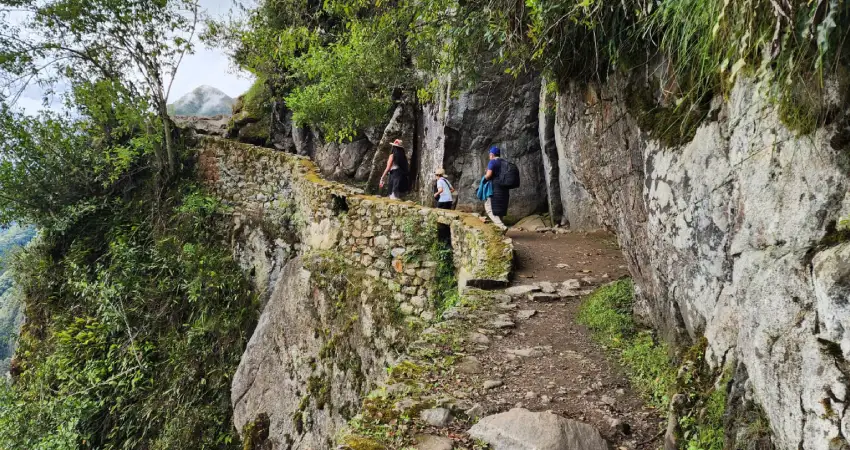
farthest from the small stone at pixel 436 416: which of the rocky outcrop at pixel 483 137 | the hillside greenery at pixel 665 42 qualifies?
the rocky outcrop at pixel 483 137

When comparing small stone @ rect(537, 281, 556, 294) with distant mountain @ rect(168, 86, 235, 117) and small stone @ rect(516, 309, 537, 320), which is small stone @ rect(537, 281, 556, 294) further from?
distant mountain @ rect(168, 86, 235, 117)

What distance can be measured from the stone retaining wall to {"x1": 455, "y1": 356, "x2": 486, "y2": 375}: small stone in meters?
1.74

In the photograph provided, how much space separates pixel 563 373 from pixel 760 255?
1718 mm

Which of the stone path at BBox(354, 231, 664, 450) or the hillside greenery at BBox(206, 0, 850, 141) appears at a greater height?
the hillside greenery at BBox(206, 0, 850, 141)

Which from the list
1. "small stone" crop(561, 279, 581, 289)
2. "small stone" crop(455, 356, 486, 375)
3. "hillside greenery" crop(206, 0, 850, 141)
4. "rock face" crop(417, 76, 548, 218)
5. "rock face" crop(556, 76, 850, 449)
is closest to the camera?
"rock face" crop(556, 76, 850, 449)

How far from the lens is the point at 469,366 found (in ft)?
11.1

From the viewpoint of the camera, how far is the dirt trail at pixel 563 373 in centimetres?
275

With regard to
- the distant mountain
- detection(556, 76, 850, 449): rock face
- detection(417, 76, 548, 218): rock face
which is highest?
the distant mountain

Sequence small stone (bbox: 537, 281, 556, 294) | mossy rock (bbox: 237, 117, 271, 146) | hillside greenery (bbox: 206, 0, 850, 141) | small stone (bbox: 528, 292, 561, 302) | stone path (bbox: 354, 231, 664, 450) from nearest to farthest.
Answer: hillside greenery (bbox: 206, 0, 850, 141) < stone path (bbox: 354, 231, 664, 450) < small stone (bbox: 528, 292, 561, 302) < small stone (bbox: 537, 281, 556, 294) < mossy rock (bbox: 237, 117, 271, 146)

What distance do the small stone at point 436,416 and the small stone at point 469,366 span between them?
1.92ft

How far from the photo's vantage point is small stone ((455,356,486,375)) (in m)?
3.31

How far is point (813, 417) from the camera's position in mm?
1583

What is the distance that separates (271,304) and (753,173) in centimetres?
872

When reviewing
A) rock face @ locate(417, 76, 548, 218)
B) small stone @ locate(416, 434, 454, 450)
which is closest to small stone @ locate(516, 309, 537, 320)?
small stone @ locate(416, 434, 454, 450)
